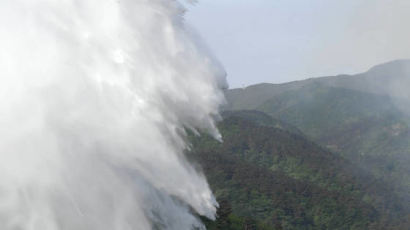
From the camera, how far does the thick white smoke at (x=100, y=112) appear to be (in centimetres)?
3031

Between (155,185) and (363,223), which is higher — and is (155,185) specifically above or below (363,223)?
above

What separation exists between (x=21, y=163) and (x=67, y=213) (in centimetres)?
343

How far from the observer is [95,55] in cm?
3291

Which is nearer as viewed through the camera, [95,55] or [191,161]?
[95,55]

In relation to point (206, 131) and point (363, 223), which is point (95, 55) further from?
point (363, 223)

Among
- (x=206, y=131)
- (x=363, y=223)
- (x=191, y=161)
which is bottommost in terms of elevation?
(x=363, y=223)

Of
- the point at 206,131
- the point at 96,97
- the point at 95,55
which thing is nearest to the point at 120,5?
the point at 95,55

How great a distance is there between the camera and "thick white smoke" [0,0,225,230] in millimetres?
30312

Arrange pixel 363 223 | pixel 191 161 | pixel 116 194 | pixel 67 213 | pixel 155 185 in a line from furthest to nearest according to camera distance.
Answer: pixel 363 223 → pixel 191 161 → pixel 155 185 → pixel 116 194 → pixel 67 213

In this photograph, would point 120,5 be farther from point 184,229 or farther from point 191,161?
point 184,229

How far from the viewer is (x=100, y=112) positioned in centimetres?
3247

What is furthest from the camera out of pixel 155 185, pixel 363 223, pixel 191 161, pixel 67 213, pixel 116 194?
pixel 363 223

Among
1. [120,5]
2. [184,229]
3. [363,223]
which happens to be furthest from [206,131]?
[363,223]

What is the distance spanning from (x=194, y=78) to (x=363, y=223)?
510ft
